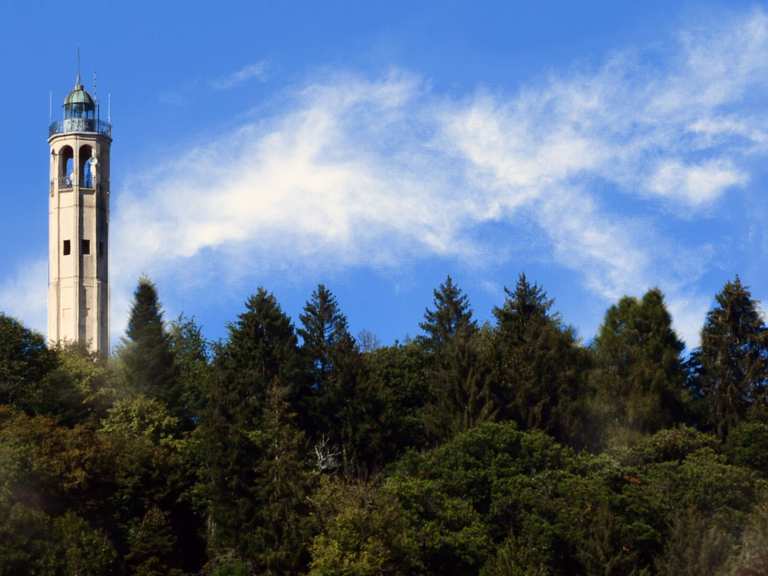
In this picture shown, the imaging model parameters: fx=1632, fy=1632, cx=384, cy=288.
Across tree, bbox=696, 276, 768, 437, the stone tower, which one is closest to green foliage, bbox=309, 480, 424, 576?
tree, bbox=696, 276, 768, 437

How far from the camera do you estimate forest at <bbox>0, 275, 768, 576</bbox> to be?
5212 cm

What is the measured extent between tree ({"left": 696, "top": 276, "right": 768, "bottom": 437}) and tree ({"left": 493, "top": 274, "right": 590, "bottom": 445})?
5357mm

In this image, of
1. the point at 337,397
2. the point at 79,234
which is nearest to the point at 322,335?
the point at 337,397

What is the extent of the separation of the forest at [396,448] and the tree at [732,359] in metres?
0.09

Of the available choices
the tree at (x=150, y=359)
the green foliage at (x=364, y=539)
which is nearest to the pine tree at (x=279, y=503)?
the green foliage at (x=364, y=539)

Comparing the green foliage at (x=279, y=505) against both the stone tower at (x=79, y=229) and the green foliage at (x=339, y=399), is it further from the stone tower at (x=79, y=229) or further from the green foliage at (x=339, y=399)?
the stone tower at (x=79, y=229)

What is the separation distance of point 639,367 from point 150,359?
2006 cm

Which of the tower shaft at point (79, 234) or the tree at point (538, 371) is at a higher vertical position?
the tower shaft at point (79, 234)

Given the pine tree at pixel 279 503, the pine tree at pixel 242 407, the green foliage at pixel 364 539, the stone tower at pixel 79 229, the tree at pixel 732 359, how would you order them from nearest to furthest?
the green foliage at pixel 364 539, the pine tree at pixel 279 503, the pine tree at pixel 242 407, the tree at pixel 732 359, the stone tower at pixel 79 229

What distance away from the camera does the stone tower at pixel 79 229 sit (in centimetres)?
8762

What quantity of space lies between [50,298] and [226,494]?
36.5 meters

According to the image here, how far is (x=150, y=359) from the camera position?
214ft

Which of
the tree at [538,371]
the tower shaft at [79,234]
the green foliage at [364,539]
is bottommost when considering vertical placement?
the green foliage at [364,539]

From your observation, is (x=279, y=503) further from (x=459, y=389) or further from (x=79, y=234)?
(x=79, y=234)
